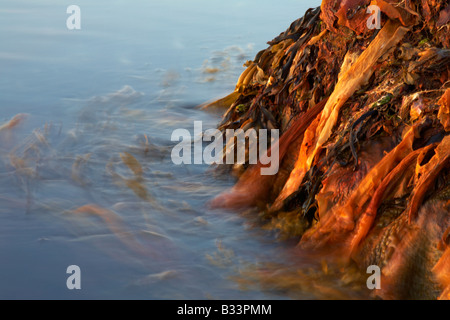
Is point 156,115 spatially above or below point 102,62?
below

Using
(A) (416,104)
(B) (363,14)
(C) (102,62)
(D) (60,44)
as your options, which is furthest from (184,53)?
(A) (416,104)

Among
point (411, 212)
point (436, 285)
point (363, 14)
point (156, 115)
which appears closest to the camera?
point (436, 285)

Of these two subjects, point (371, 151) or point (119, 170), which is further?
point (119, 170)

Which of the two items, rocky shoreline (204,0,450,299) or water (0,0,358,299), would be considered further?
water (0,0,358,299)

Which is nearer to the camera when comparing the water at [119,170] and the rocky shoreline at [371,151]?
the rocky shoreline at [371,151]

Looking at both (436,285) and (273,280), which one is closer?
(436,285)

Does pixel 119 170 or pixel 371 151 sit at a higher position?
pixel 119 170

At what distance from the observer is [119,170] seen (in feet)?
14.8

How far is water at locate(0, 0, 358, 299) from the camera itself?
3.12m

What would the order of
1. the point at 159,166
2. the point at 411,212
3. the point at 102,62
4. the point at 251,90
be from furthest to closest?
the point at 102,62 < the point at 251,90 < the point at 159,166 < the point at 411,212

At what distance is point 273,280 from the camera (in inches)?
120

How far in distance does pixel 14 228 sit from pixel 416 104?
2361 mm

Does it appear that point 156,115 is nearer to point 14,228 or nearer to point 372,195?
point 14,228

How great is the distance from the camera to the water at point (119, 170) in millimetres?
3119
